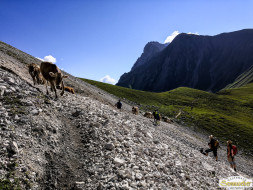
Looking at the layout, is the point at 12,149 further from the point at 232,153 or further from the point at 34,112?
the point at 232,153

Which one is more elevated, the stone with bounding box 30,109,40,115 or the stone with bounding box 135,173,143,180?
the stone with bounding box 30,109,40,115

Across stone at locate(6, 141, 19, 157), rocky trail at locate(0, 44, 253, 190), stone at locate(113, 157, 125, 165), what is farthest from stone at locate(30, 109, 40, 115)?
stone at locate(113, 157, 125, 165)

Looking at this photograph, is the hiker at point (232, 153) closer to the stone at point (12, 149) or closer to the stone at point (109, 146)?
the stone at point (109, 146)

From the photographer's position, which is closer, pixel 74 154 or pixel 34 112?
pixel 74 154

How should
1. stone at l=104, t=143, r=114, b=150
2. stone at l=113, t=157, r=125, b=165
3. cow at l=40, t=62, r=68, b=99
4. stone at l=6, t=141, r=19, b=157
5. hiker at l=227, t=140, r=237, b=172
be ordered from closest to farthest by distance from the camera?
stone at l=6, t=141, r=19, b=157 < stone at l=113, t=157, r=125, b=165 < stone at l=104, t=143, r=114, b=150 < cow at l=40, t=62, r=68, b=99 < hiker at l=227, t=140, r=237, b=172

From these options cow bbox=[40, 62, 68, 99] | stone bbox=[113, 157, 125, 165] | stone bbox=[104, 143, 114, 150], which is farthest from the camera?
cow bbox=[40, 62, 68, 99]

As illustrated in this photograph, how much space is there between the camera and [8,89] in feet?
30.8

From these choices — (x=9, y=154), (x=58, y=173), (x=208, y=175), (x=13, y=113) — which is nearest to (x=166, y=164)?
(x=208, y=175)

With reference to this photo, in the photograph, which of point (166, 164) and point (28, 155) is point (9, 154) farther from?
point (166, 164)

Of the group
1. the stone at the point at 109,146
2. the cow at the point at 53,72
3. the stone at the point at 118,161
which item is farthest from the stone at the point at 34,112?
the stone at the point at 118,161

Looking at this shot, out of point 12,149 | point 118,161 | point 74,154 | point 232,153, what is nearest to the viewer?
point 12,149

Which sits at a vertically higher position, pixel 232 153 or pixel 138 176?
pixel 138 176

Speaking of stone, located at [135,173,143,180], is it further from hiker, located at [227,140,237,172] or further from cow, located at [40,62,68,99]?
hiker, located at [227,140,237,172]

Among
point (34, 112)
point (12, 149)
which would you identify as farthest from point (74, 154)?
point (34, 112)
